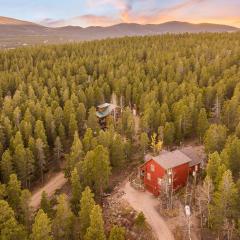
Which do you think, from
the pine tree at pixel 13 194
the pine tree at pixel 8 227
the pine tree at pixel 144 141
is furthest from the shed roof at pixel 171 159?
the pine tree at pixel 8 227

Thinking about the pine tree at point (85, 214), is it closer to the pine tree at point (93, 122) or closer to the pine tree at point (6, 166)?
the pine tree at point (6, 166)

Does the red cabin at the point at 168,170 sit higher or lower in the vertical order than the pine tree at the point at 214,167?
lower

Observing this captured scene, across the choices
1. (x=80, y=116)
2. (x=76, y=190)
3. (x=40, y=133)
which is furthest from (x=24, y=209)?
(x=80, y=116)

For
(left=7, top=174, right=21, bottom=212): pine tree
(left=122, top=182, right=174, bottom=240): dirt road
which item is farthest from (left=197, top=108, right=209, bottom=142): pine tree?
(left=7, top=174, right=21, bottom=212): pine tree

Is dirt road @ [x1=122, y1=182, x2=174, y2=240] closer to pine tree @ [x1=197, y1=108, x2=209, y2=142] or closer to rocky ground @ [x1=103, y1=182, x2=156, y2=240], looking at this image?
rocky ground @ [x1=103, y1=182, x2=156, y2=240]

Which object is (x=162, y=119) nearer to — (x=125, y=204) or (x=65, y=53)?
(x=125, y=204)

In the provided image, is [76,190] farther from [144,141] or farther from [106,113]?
[106,113]

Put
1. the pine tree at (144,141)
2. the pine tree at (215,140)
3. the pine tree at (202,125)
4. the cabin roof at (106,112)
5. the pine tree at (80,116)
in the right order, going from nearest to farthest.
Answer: the pine tree at (215,140) → the pine tree at (144,141) → the pine tree at (202,125) → the pine tree at (80,116) → the cabin roof at (106,112)
